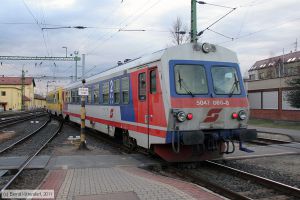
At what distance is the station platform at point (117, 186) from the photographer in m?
7.33

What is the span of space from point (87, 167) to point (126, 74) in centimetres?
332

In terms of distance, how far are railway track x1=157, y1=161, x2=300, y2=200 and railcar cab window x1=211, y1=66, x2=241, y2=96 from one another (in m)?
1.92

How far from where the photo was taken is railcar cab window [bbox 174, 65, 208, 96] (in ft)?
32.5

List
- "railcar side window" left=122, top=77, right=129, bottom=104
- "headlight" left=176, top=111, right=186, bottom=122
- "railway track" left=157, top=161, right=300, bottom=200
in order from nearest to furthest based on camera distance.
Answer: "railway track" left=157, top=161, right=300, bottom=200
"headlight" left=176, top=111, right=186, bottom=122
"railcar side window" left=122, top=77, right=129, bottom=104

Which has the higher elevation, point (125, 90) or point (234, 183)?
point (125, 90)

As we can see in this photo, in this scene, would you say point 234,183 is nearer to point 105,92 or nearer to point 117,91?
point 117,91

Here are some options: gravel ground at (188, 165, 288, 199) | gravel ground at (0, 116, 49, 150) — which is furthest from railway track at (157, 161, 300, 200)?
gravel ground at (0, 116, 49, 150)

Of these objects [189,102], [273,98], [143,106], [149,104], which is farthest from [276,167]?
[273,98]

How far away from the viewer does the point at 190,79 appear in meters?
10.1

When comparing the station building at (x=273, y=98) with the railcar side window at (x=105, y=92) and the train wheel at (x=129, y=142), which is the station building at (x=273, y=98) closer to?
the railcar side window at (x=105, y=92)

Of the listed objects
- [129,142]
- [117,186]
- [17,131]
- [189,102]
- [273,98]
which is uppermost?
[273,98]

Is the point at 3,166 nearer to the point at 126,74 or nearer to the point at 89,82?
the point at 126,74

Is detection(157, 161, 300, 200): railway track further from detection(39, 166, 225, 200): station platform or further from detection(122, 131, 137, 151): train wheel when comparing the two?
detection(122, 131, 137, 151): train wheel

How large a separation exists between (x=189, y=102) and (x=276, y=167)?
2.99 metres
